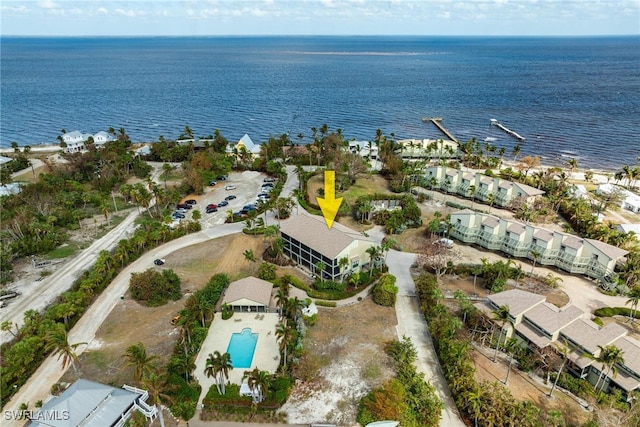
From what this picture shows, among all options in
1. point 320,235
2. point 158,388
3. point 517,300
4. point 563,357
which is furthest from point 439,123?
point 158,388

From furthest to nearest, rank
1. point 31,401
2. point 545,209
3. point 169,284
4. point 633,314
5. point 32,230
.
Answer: point 545,209 < point 32,230 < point 169,284 < point 633,314 < point 31,401

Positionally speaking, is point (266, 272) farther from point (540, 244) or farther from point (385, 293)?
point (540, 244)

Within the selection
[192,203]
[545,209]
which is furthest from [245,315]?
[545,209]

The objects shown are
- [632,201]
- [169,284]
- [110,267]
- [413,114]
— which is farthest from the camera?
[413,114]

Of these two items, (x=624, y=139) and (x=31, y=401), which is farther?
(x=624, y=139)

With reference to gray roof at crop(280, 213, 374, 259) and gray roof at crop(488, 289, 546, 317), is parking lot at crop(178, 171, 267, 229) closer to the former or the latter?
gray roof at crop(280, 213, 374, 259)

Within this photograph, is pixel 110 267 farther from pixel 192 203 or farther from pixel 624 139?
pixel 624 139
